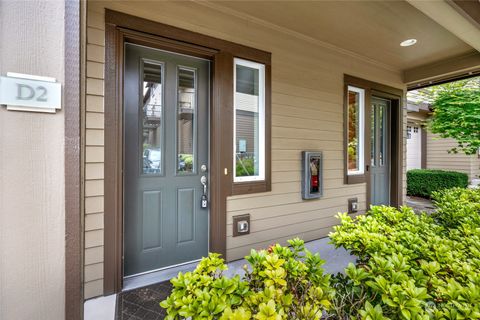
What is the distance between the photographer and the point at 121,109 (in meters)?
2.13

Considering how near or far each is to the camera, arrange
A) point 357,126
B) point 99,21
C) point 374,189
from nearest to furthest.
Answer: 1. point 99,21
2. point 357,126
3. point 374,189

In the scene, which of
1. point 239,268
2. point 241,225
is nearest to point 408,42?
point 241,225

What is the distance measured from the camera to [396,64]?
168 inches

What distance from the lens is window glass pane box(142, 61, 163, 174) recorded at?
2.38 metres

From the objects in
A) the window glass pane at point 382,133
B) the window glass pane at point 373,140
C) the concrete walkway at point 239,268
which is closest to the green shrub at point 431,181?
the window glass pane at point 382,133

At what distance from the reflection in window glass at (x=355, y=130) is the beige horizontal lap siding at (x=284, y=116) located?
29cm

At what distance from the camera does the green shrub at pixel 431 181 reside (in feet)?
21.5

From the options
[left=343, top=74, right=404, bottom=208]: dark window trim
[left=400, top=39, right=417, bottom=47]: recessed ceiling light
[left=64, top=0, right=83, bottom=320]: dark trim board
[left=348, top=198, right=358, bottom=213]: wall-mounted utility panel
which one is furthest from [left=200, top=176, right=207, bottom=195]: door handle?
[left=400, top=39, right=417, bottom=47]: recessed ceiling light

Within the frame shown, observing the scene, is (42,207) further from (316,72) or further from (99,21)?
(316,72)

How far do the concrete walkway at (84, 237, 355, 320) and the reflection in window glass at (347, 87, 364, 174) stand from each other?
1355 millimetres

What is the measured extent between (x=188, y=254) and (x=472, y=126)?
6.14m

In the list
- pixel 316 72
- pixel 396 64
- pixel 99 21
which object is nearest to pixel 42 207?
pixel 99 21

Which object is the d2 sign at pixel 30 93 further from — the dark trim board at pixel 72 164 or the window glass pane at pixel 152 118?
the window glass pane at pixel 152 118

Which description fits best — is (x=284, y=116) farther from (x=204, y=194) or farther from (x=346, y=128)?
(x=204, y=194)
